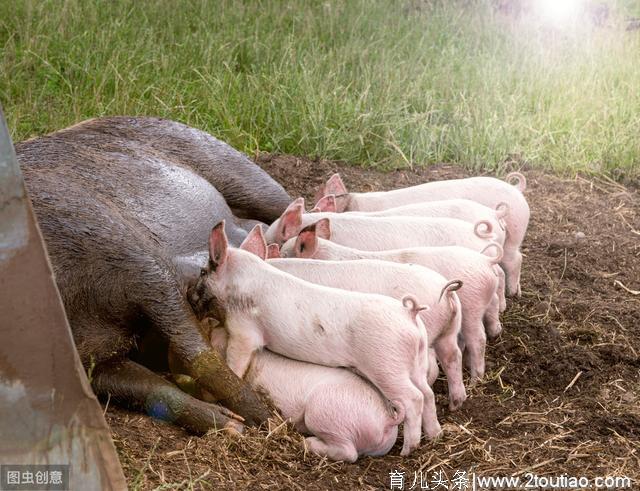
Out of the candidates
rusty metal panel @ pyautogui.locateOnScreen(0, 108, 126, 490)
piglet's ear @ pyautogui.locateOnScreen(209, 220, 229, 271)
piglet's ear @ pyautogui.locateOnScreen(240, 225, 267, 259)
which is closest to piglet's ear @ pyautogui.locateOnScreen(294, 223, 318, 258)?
piglet's ear @ pyautogui.locateOnScreen(240, 225, 267, 259)

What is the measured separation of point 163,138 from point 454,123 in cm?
242

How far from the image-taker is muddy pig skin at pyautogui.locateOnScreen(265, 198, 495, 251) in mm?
4023

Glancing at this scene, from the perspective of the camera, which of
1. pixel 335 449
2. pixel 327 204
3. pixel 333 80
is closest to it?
pixel 335 449

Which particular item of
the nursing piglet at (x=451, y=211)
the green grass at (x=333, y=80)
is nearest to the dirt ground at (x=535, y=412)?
the nursing piglet at (x=451, y=211)

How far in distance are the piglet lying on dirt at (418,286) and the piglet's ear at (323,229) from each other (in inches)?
7.8

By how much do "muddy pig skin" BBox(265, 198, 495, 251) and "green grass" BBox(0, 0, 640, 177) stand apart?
193 cm

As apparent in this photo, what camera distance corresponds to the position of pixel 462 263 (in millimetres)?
3736

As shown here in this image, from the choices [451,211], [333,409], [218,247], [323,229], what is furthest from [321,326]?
[451,211]

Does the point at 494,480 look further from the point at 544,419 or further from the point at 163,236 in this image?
the point at 163,236

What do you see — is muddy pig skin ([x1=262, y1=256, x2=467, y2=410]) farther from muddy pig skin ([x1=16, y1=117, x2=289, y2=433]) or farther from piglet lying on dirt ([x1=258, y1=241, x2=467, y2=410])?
muddy pig skin ([x1=16, y1=117, x2=289, y2=433])

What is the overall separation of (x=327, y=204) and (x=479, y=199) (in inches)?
27.8

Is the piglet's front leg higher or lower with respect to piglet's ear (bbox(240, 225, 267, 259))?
lower

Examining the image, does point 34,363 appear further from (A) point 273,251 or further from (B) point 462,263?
(B) point 462,263

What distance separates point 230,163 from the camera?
4.80 metres
